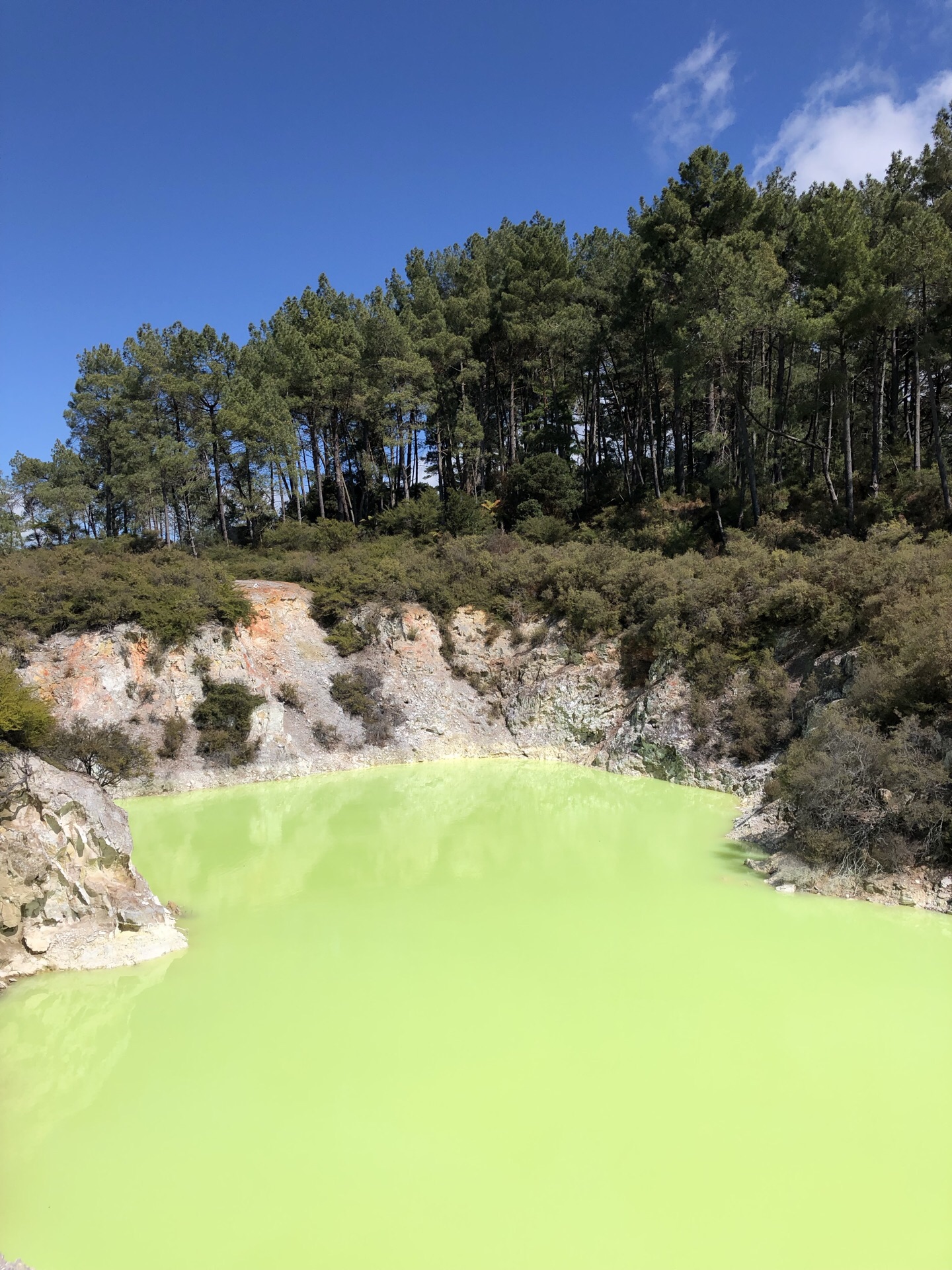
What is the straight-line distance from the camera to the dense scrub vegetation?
1875 cm

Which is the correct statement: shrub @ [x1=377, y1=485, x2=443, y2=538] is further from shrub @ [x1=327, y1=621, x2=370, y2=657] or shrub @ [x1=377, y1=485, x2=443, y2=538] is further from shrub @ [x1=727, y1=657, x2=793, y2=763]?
shrub @ [x1=727, y1=657, x2=793, y2=763]

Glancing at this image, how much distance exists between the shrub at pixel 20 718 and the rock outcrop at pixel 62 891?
0.48 m

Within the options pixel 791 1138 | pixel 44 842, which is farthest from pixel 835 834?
pixel 44 842

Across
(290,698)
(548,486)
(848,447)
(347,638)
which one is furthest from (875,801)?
(548,486)

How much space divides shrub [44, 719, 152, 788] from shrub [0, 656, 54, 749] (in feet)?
26.5

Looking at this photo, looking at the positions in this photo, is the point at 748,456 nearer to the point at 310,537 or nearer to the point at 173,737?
the point at 310,537

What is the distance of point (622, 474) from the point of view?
38906 millimetres

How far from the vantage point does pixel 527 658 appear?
2755 centimetres

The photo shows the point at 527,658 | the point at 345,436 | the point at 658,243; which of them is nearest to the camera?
the point at 527,658

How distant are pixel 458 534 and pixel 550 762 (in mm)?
14502

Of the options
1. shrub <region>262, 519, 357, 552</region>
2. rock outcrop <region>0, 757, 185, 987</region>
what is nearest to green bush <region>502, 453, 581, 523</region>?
shrub <region>262, 519, 357, 552</region>

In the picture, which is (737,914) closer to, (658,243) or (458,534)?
(458,534)

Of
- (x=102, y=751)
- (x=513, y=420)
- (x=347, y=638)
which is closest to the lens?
(x=102, y=751)

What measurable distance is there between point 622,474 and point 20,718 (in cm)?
3308
